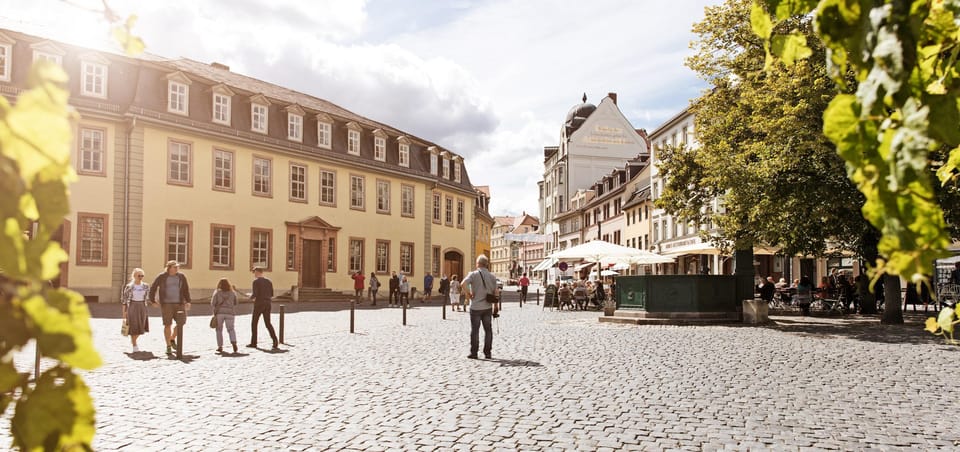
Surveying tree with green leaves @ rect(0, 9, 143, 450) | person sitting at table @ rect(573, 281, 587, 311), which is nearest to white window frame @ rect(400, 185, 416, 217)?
person sitting at table @ rect(573, 281, 587, 311)

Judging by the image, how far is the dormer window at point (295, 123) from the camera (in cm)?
3847

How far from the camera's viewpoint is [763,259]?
4912 centimetres

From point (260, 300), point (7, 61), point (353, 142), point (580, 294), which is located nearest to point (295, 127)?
point (353, 142)

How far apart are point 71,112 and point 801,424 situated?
301 inches

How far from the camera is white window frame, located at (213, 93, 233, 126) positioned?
34531mm

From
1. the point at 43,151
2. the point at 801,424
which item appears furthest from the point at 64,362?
the point at 801,424

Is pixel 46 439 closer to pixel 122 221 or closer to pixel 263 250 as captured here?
pixel 122 221

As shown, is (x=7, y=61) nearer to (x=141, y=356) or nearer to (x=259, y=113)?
(x=259, y=113)

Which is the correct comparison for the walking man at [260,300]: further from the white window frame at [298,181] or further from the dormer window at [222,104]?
the white window frame at [298,181]

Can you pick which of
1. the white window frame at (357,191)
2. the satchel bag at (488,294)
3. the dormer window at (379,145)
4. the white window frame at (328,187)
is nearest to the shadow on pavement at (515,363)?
the satchel bag at (488,294)

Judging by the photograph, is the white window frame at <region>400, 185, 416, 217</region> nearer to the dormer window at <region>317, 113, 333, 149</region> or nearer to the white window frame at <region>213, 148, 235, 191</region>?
the dormer window at <region>317, 113, 333, 149</region>

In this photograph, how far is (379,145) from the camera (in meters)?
44.0

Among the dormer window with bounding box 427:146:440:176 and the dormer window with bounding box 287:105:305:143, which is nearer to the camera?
the dormer window with bounding box 287:105:305:143

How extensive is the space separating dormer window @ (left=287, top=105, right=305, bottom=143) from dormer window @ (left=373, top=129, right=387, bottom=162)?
5430 millimetres
